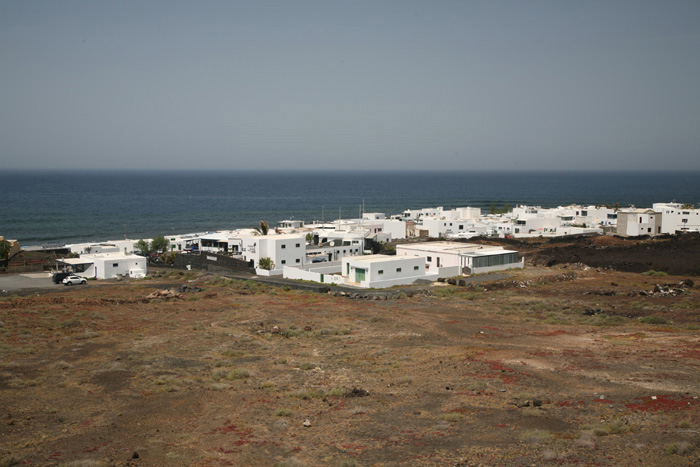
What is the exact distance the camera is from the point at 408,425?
12.9 metres

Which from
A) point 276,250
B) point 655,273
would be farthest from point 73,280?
point 655,273

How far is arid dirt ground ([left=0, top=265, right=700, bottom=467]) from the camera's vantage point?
37.7ft

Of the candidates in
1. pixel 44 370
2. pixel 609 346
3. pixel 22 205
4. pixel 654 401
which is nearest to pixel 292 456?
pixel 654 401

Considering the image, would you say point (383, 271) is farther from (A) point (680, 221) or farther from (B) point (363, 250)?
(A) point (680, 221)

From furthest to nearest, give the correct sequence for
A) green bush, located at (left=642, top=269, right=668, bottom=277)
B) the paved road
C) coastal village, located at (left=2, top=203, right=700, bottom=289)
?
coastal village, located at (left=2, top=203, right=700, bottom=289) < green bush, located at (left=642, top=269, right=668, bottom=277) < the paved road

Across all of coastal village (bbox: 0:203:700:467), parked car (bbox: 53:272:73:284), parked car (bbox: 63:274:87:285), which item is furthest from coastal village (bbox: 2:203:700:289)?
parked car (bbox: 63:274:87:285)

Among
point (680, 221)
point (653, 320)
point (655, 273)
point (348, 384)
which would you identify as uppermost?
point (680, 221)

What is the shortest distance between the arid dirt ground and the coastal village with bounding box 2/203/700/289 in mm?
12481

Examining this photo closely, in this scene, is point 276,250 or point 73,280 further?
point 276,250

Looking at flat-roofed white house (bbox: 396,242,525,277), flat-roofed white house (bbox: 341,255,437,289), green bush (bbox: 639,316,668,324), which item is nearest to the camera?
green bush (bbox: 639,316,668,324)

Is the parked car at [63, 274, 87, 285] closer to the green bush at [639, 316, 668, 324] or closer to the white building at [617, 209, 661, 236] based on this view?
the green bush at [639, 316, 668, 324]

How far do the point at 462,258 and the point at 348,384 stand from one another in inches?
1129

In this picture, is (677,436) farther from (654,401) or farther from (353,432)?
(353,432)

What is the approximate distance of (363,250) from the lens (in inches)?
2160
